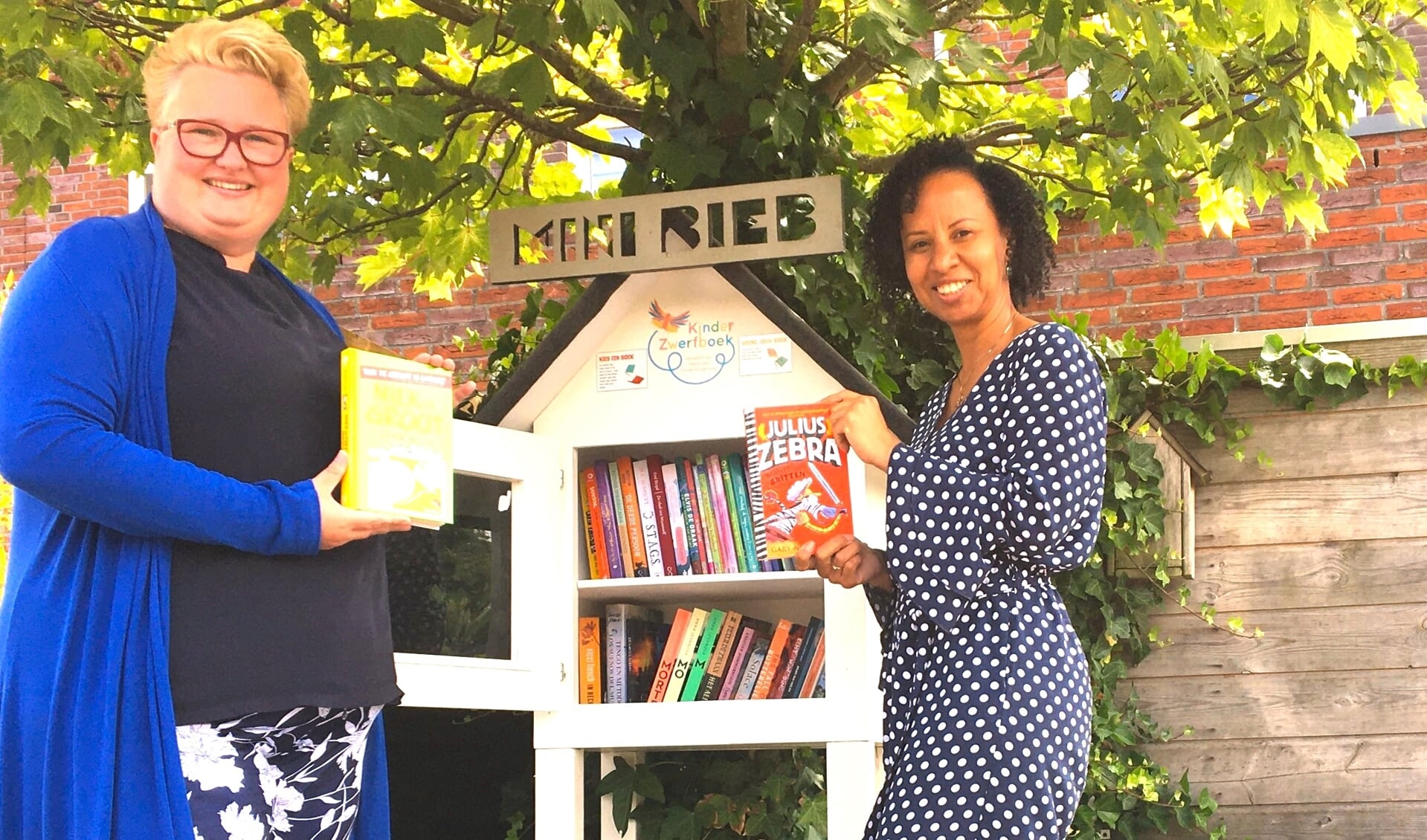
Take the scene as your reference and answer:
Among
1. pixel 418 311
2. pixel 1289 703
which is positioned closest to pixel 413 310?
pixel 418 311

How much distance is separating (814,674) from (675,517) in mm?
458

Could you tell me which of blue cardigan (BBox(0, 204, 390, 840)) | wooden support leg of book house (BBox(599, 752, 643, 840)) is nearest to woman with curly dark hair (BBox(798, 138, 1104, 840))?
blue cardigan (BBox(0, 204, 390, 840))

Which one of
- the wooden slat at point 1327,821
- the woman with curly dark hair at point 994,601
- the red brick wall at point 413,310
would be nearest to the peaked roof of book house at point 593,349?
the woman with curly dark hair at point 994,601

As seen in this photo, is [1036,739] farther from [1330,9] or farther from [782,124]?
[782,124]

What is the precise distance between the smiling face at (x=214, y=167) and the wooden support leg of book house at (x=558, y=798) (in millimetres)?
1695

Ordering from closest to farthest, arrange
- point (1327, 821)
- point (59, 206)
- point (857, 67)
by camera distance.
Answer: point (857, 67)
point (1327, 821)
point (59, 206)

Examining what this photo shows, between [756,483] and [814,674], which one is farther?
[814,674]

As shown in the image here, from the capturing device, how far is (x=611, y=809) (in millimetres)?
3545

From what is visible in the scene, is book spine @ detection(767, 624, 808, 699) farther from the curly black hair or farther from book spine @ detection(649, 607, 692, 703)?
the curly black hair

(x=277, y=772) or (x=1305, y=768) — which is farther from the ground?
(x=277, y=772)

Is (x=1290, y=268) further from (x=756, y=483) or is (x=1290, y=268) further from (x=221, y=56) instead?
(x=221, y=56)

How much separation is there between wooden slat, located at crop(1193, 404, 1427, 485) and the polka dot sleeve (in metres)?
2.73

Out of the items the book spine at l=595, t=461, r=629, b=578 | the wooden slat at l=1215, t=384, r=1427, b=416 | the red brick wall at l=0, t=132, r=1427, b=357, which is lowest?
the book spine at l=595, t=461, r=629, b=578

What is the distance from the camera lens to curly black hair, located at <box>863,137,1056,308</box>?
2512 mm
